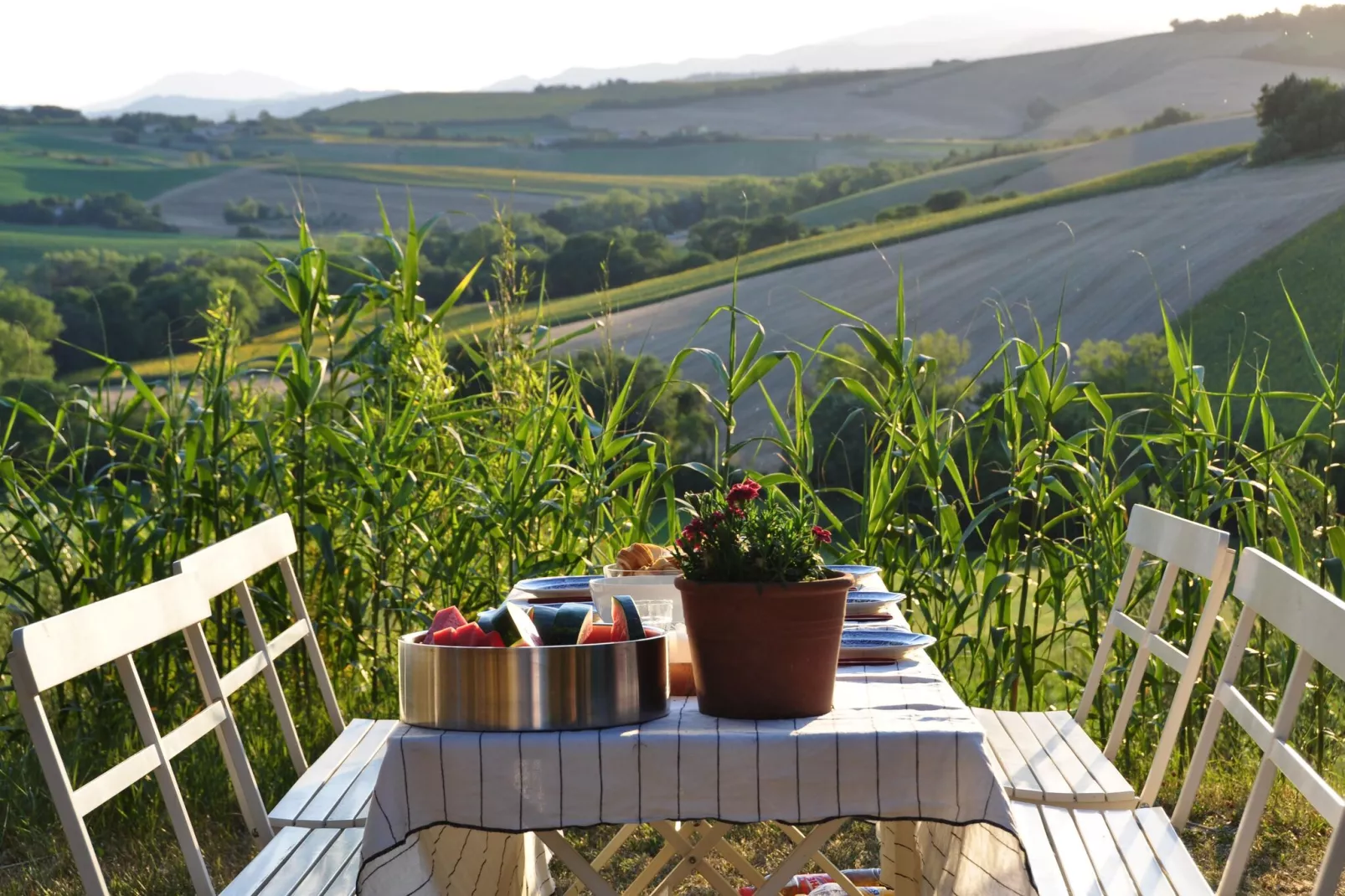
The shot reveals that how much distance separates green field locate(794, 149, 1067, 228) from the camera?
1752 centimetres

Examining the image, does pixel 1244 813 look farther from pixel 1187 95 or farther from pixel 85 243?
pixel 85 243

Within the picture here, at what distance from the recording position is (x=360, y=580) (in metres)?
3.01

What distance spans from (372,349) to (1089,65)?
59.3 ft

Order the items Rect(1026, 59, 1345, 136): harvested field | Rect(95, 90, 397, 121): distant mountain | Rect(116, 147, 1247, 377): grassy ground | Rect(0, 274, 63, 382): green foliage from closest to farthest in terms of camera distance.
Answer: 1. Rect(0, 274, 63, 382): green foliage
2. Rect(116, 147, 1247, 377): grassy ground
3. Rect(1026, 59, 1345, 136): harvested field
4. Rect(95, 90, 397, 121): distant mountain

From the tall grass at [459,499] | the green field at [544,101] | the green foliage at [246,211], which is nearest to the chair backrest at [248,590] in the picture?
the tall grass at [459,499]

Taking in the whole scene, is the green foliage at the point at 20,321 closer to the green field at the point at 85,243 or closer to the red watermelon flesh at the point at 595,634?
the green field at the point at 85,243

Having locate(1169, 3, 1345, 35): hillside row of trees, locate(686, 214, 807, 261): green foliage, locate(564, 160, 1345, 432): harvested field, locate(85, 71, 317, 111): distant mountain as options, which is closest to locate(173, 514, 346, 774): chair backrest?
locate(686, 214, 807, 261): green foliage

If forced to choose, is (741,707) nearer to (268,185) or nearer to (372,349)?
(372,349)

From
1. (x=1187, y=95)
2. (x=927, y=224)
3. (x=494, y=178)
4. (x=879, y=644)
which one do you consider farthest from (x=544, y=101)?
(x=879, y=644)

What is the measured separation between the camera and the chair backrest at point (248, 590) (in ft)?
6.03

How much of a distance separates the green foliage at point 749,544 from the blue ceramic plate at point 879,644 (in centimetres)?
34

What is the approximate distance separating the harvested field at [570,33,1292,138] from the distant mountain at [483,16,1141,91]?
20cm

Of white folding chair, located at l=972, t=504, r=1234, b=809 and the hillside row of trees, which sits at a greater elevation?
the hillside row of trees

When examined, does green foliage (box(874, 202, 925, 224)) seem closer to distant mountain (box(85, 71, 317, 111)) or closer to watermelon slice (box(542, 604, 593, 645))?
distant mountain (box(85, 71, 317, 111))
